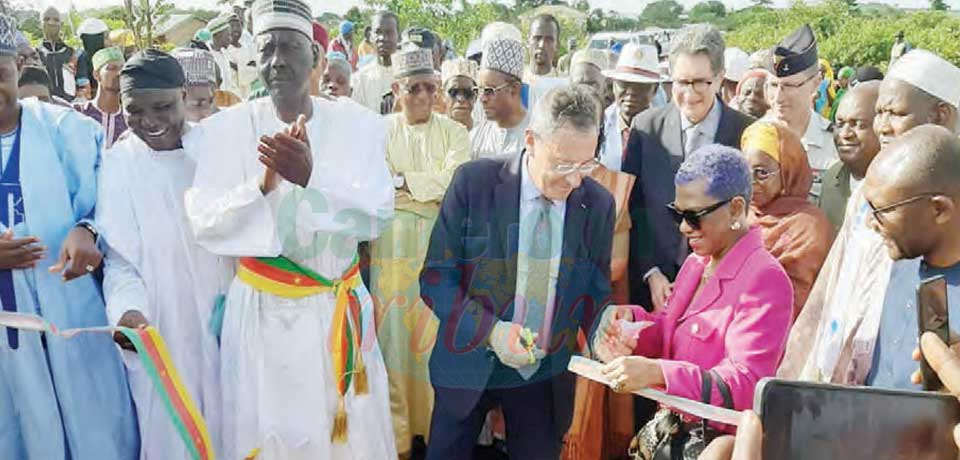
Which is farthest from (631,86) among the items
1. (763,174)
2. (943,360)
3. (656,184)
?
(943,360)

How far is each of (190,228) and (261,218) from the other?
1.43 feet

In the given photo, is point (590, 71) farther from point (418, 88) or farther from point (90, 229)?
point (90, 229)

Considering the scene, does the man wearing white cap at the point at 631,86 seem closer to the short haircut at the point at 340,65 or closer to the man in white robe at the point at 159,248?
the short haircut at the point at 340,65

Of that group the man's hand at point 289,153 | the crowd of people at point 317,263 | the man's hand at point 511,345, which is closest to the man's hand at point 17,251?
the crowd of people at point 317,263

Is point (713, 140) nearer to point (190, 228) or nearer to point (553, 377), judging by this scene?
point (553, 377)

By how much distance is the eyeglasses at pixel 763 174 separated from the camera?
11.4ft

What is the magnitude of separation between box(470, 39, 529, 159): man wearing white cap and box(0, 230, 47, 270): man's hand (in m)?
2.25

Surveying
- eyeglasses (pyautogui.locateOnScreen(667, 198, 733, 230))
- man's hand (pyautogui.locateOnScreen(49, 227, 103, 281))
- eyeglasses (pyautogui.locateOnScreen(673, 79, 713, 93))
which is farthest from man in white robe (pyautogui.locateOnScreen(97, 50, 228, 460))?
eyeglasses (pyautogui.locateOnScreen(673, 79, 713, 93))

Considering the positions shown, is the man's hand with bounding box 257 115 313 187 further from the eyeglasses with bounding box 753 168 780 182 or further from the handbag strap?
the eyeglasses with bounding box 753 168 780 182

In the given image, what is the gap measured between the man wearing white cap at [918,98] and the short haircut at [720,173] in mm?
882

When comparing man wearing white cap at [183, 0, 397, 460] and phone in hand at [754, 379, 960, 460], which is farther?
man wearing white cap at [183, 0, 397, 460]

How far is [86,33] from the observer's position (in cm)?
937

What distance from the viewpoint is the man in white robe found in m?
3.22

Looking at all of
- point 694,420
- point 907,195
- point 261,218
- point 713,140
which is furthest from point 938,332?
point 713,140
